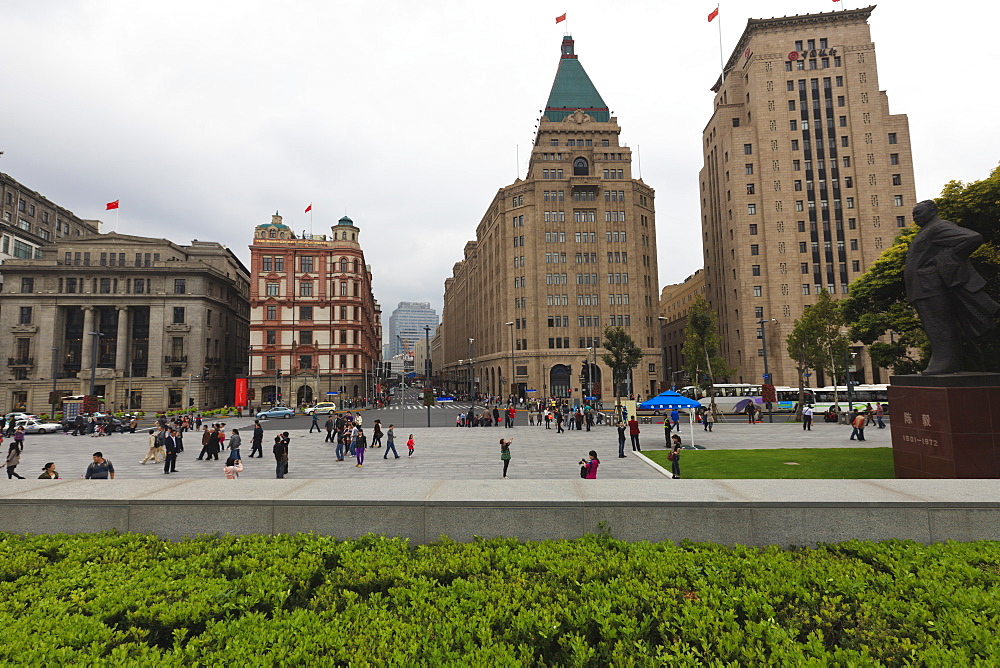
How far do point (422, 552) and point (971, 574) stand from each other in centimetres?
588

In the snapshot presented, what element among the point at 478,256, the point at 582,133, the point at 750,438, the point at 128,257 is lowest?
the point at 750,438

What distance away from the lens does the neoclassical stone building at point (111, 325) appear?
61.9 meters

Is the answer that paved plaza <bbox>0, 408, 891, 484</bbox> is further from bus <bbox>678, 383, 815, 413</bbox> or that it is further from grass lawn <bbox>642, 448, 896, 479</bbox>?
bus <bbox>678, 383, 815, 413</bbox>

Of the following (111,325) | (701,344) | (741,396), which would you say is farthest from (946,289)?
(111,325)

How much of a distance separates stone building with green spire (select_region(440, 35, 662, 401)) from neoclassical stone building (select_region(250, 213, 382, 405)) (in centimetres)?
2342

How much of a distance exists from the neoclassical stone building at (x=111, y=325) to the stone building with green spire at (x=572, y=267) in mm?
43181

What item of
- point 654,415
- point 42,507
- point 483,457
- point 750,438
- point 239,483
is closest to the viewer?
point 42,507

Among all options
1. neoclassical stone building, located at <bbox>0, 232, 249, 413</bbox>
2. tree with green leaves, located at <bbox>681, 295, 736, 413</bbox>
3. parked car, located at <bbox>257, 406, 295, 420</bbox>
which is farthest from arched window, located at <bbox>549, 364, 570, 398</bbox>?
neoclassical stone building, located at <bbox>0, 232, 249, 413</bbox>

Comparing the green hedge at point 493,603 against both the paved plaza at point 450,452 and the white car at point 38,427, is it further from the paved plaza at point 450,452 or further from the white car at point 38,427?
the white car at point 38,427

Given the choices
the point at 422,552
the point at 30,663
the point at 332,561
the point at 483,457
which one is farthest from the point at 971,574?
the point at 483,457

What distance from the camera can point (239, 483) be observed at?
7887 millimetres

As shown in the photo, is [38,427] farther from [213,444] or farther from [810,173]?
[810,173]

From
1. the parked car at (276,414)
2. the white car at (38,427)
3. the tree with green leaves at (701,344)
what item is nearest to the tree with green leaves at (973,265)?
the tree with green leaves at (701,344)

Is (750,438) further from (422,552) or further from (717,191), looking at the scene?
(717,191)
